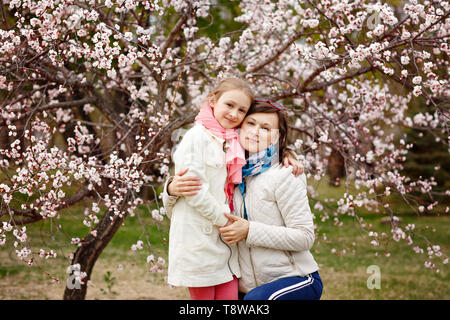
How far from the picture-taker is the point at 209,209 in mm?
2309

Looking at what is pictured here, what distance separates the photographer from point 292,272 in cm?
239

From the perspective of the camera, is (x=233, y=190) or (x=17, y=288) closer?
(x=233, y=190)

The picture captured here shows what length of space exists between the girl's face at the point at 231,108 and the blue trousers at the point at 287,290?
0.88m

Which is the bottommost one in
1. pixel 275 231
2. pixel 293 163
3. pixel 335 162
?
pixel 275 231

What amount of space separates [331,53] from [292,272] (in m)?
1.61

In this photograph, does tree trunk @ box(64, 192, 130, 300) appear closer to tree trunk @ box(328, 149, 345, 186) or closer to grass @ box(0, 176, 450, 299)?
grass @ box(0, 176, 450, 299)

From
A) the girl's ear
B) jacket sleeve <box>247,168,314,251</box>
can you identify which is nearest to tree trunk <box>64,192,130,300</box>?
the girl's ear

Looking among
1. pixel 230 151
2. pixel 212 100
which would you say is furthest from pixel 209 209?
pixel 212 100

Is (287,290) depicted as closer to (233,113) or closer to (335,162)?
(233,113)

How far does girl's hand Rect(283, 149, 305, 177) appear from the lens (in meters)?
2.51

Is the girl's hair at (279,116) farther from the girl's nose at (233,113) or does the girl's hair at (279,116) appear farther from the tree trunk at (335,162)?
the tree trunk at (335,162)

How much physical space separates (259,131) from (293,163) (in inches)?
10.3
